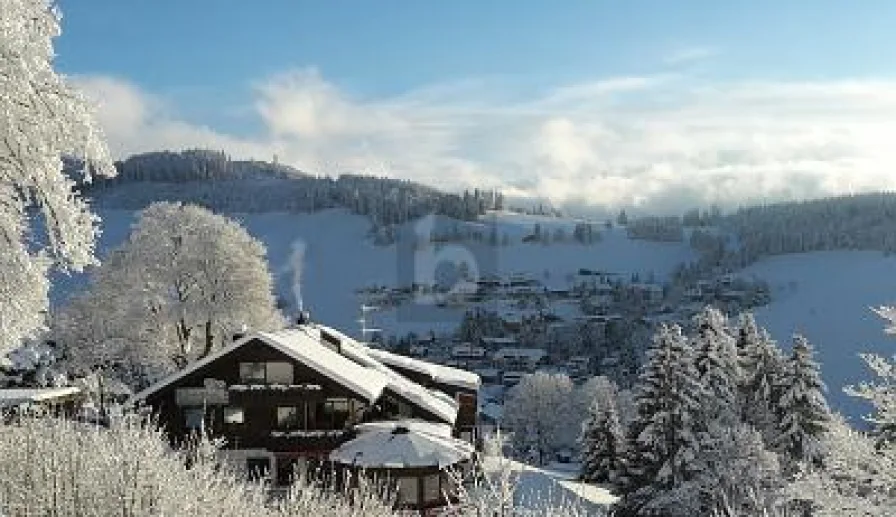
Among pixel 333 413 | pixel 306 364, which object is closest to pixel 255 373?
pixel 306 364

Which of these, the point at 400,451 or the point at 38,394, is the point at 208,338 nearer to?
the point at 38,394

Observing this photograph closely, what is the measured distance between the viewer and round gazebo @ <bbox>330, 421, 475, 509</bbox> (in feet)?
109

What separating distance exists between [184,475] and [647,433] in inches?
1332

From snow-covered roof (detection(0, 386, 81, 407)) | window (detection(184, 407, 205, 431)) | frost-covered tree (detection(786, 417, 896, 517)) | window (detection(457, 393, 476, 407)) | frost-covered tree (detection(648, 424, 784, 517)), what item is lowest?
frost-covered tree (detection(648, 424, 784, 517))

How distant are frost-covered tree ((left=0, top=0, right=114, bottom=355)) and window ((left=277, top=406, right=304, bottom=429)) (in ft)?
90.2

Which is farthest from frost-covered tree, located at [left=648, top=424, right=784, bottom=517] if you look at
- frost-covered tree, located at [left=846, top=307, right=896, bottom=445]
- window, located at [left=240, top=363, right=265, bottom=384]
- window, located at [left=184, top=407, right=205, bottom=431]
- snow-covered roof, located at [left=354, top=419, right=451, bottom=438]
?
frost-covered tree, located at [left=846, top=307, right=896, bottom=445]

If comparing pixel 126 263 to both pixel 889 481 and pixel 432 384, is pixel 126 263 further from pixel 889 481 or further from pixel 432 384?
pixel 889 481

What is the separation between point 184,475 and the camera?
1180cm

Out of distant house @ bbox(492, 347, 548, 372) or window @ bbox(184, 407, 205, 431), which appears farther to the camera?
distant house @ bbox(492, 347, 548, 372)

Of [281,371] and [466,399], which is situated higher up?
[281,371]

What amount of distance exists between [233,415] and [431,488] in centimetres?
907

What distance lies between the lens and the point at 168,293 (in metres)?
50.9

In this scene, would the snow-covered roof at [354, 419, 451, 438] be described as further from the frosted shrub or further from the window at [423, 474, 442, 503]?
the frosted shrub

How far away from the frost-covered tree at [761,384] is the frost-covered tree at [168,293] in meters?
26.0
